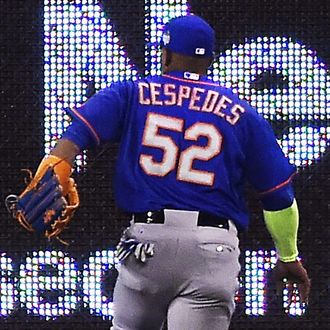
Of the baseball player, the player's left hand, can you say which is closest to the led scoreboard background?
the player's left hand

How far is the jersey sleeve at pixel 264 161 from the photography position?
11.7 ft

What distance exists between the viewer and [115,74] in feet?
15.7

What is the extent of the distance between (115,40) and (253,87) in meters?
0.56

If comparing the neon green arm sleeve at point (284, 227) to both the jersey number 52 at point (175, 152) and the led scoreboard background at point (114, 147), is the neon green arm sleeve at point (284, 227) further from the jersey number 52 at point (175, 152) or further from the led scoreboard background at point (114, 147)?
the led scoreboard background at point (114, 147)

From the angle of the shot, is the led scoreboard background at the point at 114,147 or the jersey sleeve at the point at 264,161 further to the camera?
the led scoreboard background at the point at 114,147

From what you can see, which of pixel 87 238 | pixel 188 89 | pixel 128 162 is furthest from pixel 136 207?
pixel 87 238

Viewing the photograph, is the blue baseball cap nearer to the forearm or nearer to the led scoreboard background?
the forearm

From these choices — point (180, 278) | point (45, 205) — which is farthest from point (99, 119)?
point (180, 278)

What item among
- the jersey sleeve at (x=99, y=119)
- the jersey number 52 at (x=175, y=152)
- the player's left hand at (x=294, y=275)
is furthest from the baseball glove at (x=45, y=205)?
the player's left hand at (x=294, y=275)

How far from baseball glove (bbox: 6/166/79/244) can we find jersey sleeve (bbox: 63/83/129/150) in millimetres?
123

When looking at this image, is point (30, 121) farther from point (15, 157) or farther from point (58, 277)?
point (58, 277)

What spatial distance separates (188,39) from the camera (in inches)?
142

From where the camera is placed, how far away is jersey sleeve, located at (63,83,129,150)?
3.46 m

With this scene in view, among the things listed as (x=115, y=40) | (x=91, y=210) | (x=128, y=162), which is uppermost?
(x=115, y=40)
